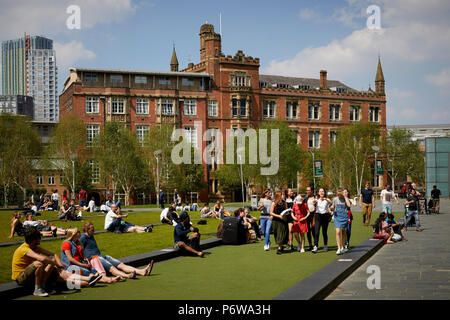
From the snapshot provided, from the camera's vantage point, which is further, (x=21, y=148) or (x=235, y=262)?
(x=21, y=148)

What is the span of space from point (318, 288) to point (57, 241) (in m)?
13.1

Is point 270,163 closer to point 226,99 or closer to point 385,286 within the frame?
point 226,99

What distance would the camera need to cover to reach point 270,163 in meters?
69.1

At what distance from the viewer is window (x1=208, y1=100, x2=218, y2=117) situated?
3088 inches

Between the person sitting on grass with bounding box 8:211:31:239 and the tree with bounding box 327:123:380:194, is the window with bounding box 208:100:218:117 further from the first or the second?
the person sitting on grass with bounding box 8:211:31:239

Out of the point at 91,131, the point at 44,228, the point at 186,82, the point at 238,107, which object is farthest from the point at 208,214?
the point at 238,107

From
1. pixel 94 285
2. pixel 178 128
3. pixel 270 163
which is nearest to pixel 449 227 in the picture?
pixel 94 285

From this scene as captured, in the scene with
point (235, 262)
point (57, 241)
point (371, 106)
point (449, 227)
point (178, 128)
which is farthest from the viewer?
point (371, 106)

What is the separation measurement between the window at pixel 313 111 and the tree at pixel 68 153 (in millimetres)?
36214

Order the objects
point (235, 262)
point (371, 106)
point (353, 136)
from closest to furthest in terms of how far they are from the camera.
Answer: point (235, 262) → point (353, 136) → point (371, 106)

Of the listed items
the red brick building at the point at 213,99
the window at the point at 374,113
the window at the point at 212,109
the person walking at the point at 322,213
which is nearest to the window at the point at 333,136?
the red brick building at the point at 213,99

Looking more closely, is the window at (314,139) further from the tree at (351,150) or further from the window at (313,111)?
the tree at (351,150)

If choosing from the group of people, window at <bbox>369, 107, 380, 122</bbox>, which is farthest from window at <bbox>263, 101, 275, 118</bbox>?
the group of people

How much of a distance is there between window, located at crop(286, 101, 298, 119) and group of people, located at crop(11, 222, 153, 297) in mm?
74201
